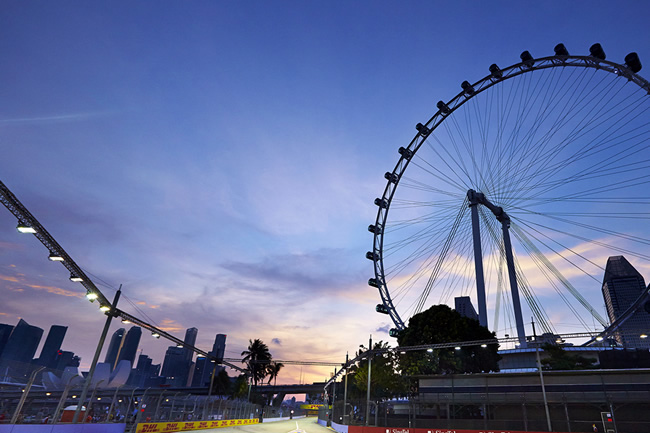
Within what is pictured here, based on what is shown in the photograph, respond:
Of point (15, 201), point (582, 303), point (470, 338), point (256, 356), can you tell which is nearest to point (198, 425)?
point (15, 201)

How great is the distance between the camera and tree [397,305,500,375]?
48.2 meters

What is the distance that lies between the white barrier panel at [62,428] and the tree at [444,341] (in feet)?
118

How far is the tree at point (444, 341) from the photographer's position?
4825 centimetres

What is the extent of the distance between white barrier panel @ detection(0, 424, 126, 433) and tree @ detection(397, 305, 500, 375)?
3603 centimetres

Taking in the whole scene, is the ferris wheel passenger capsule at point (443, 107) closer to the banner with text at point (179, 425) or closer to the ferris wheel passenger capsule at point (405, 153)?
the ferris wheel passenger capsule at point (405, 153)

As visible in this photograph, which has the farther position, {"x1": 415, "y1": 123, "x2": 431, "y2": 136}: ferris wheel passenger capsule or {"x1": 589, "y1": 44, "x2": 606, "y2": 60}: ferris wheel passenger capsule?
{"x1": 415, "y1": 123, "x2": 431, "y2": 136}: ferris wheel passenger capsule

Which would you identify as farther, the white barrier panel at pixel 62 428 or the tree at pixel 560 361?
the tree at pixel 560 361

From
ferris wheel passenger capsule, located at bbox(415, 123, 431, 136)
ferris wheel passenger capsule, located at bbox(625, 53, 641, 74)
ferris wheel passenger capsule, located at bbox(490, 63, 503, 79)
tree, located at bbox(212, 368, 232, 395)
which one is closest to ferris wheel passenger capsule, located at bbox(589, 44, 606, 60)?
ferris wheel passenger capsule, located at bbox(625, 53, 641, 74)

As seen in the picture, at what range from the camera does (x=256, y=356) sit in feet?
323

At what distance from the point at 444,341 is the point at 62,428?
42246mm

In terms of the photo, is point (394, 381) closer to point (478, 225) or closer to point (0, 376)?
point (478, 225)

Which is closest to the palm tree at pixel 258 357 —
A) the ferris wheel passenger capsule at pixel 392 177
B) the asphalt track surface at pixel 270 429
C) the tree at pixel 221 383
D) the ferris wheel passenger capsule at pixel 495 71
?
the tree at pixel 221 383

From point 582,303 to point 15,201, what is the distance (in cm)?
4740

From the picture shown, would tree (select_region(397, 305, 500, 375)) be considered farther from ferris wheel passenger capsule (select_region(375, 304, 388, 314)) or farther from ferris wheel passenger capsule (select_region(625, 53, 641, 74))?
ferris wheel passenger capsule (select_region(625, 53, 641, 74))
